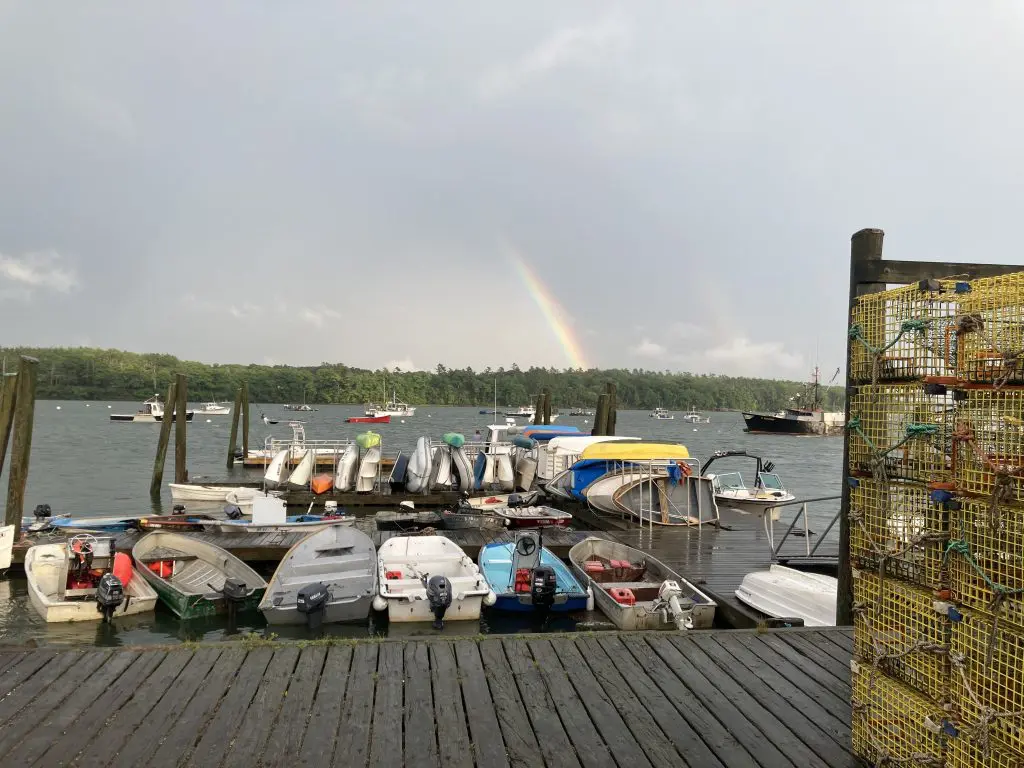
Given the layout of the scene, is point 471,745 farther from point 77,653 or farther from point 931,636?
point 77,653

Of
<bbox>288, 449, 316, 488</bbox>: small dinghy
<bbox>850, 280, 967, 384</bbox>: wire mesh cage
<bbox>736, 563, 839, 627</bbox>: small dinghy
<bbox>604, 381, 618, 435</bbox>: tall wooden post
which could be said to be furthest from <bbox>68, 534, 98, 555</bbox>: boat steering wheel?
<bbox>604, 381, 618, 435</bbox>: tall wooden post

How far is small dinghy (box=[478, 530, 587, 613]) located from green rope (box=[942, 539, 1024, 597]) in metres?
6.96

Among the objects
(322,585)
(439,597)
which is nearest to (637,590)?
(439,597)

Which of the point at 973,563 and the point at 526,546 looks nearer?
the point at 973,563

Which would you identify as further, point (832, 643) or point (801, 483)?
point (801, 483)

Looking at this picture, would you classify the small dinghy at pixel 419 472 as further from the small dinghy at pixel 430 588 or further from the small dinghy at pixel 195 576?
the small dinghy at pixel 430 588

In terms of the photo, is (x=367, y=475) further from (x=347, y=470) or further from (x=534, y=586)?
(x=534, y=586)

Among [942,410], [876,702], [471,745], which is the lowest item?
[471,745]

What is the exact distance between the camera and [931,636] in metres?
2.98

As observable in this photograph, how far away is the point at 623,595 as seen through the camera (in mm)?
9492

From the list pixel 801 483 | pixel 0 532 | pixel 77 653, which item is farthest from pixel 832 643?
pixel 801 483

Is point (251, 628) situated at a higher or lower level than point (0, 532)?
lower

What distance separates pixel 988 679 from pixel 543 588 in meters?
6.97

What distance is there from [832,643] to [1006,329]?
396 cm
